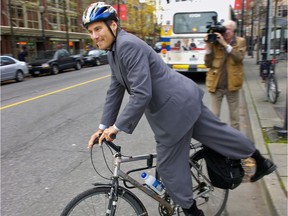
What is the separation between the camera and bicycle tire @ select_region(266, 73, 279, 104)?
8.41 m

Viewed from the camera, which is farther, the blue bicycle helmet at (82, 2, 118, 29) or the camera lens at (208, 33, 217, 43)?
the camera lens at (208, 33, 217, 43)

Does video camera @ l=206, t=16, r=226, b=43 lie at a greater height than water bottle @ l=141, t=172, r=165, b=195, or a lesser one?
greater

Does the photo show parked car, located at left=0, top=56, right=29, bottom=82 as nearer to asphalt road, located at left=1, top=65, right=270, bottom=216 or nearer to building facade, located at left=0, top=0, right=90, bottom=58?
asphalt road, located at left=1, top=65, right=270, bottom=216

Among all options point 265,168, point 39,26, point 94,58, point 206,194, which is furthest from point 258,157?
point 39,26

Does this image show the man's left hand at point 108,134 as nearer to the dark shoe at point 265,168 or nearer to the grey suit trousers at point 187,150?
the grey suit trousers at point 187,150

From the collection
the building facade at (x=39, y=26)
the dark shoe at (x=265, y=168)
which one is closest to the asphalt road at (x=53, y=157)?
the dark shoe at (x=265, y=168)

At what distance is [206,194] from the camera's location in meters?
3.21

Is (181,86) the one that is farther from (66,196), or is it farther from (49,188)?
(49,188)

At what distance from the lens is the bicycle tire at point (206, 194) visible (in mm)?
3090

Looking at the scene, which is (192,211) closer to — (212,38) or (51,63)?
(212,38)

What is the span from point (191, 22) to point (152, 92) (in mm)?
11468

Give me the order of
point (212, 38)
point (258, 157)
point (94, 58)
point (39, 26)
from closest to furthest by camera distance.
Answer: point (258, 157)
point (212, 38)
point (94, 58)
point (39, 26)

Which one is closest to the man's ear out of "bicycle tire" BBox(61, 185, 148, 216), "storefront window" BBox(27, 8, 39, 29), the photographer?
"bicycle tire" BBox(61, 185, 148, 216)

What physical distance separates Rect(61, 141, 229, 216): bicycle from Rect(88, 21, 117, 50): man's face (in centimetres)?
70
